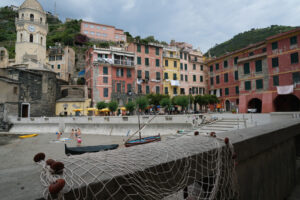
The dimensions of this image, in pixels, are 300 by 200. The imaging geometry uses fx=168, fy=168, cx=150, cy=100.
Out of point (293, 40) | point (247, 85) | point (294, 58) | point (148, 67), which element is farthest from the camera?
point (148, 67)

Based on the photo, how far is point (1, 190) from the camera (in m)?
0.93

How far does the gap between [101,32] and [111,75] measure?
134ft

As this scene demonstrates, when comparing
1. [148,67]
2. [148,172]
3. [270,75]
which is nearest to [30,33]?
[148,67]

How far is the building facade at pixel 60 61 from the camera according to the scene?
159ft

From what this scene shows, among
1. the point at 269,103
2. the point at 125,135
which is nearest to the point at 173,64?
the point at 269,103

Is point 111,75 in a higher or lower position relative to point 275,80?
higher

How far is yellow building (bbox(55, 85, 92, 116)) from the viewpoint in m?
34.4

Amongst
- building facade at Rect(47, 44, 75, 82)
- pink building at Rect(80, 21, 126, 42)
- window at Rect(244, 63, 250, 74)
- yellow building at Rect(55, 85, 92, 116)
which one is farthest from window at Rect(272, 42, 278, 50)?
pink building at Rect(80, 21, 126, 42)

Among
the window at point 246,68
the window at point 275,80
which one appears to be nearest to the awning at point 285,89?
the window at point 275,80

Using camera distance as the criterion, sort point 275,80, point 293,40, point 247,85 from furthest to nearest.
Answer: point 247,85 → point 275,80 → point 293,40

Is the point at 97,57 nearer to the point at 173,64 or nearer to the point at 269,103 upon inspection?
the point at 173,64

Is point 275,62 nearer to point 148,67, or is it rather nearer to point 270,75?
point 270,75

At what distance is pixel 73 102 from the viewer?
36.2m

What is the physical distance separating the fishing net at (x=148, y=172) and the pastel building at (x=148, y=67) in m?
34.3
